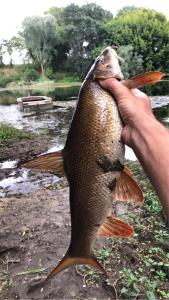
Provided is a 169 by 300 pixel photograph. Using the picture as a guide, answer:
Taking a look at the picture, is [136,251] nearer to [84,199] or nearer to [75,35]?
[84,199]

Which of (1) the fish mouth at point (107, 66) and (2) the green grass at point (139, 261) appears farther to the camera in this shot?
(2) the green grass at point (139, 261)

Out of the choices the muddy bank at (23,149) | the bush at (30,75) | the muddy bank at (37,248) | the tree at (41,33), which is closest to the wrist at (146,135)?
the muddy bank at (37,248)

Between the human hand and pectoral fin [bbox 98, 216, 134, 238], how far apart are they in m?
0.48

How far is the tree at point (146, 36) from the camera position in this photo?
46.3 metres

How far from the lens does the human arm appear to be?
200 cm

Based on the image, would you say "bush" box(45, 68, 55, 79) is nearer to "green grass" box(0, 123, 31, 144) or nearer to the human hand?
"green grass" box(0, 123, 31, 144)

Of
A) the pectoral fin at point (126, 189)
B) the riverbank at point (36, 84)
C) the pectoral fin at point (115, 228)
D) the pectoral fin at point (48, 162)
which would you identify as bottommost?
the riverbank at point (36, 84)

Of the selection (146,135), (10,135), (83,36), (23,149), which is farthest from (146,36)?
(146,135)

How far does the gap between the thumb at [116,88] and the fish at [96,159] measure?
3cm

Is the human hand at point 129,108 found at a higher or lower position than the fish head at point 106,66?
lower

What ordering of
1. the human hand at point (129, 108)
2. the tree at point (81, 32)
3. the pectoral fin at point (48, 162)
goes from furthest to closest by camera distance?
Result: 1. the tree at point (81, 32)
2. the pectoral fin at point (48, 162)
3. the human hand at point (129, 108)

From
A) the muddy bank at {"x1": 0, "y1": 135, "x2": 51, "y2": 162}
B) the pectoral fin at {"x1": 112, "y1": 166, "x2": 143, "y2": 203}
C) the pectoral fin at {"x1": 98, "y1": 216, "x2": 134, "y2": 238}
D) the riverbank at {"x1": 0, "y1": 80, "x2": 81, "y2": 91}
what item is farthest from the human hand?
the riverbank at {"x1": 0, "y1": 80, "x2": 81, "y2": 91}

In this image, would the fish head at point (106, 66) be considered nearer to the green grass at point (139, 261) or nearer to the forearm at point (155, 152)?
the forearm at point (155, 152)

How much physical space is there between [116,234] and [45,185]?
7407 mm
